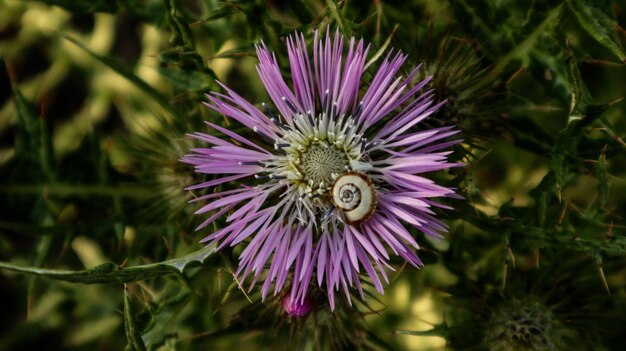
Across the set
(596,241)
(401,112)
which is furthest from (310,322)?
(596,241)

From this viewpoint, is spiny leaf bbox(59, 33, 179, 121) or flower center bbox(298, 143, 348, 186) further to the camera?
spiny leaf bbox(59, 33, 179, 121)

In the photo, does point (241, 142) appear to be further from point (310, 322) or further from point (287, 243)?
point (310, 322)

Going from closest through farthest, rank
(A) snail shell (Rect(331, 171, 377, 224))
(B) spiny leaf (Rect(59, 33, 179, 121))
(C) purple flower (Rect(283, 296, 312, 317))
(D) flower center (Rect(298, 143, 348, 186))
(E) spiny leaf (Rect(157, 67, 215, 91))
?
(A) snail shell (Rect(331, 171, 377, 224)), (C) purple flower (Rect(283, 296, 312, 317)), (D) flower center (Rect(298, 143, 348, 186)), (B) spiny leaf (Rect(59, 33, 179, 121)), (E) spiny leaf (Rect(157, 67, 215, 91))

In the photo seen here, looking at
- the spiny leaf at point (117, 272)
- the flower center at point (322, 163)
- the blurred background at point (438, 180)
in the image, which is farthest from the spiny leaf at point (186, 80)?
the spiny leaf at point (117, 272)

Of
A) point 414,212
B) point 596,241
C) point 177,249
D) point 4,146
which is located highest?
point 596,241

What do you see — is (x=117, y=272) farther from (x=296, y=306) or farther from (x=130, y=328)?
(x=296, y=306)

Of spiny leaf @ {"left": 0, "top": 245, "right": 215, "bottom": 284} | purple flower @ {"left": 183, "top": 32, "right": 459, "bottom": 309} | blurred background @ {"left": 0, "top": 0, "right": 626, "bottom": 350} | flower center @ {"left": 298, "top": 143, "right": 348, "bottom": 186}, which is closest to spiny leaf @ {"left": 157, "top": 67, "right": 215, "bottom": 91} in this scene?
blurred background @ {"left": 0, "top": 0, "right": 626, "bottom": 350}

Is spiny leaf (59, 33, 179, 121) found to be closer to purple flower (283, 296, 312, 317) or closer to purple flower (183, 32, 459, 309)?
purple flower (183, 32, 459, 309)

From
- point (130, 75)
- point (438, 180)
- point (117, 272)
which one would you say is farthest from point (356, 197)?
point (130, 75)

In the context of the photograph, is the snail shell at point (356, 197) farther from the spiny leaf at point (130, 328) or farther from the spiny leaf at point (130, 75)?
the spiny leaf at point (130, 75)
